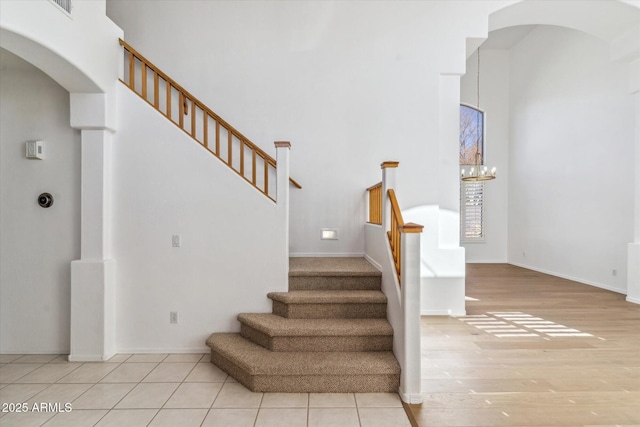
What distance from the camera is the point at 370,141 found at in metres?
5.21

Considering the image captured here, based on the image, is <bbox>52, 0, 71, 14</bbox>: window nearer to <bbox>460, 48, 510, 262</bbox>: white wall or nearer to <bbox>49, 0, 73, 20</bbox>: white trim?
<bbox>49, 0, 73, 20</bbox>: white trim

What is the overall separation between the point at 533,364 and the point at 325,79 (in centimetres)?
440

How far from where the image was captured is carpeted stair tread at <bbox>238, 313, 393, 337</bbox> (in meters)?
3.31

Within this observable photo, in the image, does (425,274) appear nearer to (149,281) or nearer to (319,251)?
(319,251)

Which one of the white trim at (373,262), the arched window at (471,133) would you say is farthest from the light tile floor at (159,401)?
the arched window at (471,133)

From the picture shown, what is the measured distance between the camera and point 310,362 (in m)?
3.08

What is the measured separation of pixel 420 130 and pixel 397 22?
1.61 m

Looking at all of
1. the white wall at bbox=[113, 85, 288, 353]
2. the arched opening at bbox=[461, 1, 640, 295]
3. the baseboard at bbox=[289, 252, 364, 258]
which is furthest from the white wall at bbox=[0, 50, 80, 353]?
the arched opening at bbox=[461, 1, 640, 295]

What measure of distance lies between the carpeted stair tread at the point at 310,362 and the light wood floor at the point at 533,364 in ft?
1.39

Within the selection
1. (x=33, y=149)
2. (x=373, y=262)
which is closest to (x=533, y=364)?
(x=373, y=262)

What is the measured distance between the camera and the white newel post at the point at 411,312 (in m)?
2.77

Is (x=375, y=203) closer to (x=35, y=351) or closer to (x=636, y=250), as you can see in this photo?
(x=35, y=351)

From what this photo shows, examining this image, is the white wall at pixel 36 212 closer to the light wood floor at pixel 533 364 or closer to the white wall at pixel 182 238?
the white wall at pixel 182 238

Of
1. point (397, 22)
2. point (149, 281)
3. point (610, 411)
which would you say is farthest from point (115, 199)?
point (610, 411)
